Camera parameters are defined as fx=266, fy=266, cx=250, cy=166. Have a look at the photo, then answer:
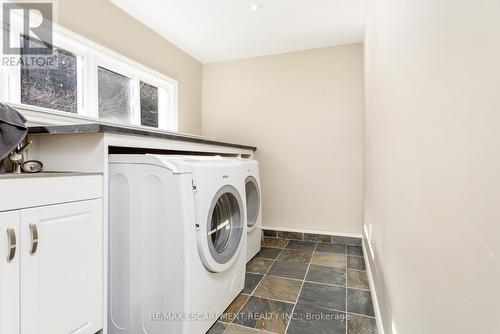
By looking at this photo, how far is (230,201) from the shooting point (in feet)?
5.94

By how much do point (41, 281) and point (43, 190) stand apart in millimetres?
338

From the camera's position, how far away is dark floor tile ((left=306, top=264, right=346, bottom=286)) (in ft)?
6.70

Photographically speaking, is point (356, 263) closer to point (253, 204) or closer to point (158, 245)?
point (253, 204)

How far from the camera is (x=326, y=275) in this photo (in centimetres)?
215

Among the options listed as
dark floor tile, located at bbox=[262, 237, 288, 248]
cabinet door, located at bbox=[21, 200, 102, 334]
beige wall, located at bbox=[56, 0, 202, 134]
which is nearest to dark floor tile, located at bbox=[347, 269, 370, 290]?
dark floor tile, located at bbox=[262, 237, 288, 248]

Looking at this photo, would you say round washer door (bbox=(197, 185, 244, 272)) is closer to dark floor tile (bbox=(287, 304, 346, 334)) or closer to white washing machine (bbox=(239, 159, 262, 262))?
dark floor tile (bbox=(287, 304, 346, 334))

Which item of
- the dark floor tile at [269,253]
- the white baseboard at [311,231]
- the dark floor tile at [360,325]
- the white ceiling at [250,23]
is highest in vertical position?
the white ceiling at [250,23]

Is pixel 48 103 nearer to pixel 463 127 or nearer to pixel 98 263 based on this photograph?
pixel 98 263

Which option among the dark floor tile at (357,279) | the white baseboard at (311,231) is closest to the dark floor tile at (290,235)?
the white baseboard at (311,231)

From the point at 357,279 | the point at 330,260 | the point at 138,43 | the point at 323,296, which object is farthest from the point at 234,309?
the point at 138,43

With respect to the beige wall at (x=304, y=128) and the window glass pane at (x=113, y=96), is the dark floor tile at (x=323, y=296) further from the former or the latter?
the window glass pane at (x=113, y=96)

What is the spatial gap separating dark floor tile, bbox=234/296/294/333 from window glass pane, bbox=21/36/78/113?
188 cm

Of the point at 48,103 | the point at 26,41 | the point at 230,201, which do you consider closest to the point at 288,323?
the point at 230,201

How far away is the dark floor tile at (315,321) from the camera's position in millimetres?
1471
